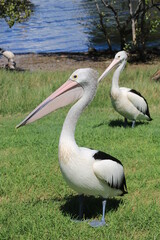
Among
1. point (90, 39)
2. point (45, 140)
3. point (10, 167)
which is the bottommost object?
point (90, 39)

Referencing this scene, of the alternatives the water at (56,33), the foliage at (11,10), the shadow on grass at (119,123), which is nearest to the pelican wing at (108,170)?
the shadow on grass at (119,123)

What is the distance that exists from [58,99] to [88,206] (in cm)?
114

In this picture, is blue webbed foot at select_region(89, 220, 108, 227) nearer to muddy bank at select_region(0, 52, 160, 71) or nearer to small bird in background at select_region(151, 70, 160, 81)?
small bird in background at select_region(151, 70, 160, 81)

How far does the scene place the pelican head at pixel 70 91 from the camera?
132 inches

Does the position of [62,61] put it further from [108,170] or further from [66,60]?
[108,170]

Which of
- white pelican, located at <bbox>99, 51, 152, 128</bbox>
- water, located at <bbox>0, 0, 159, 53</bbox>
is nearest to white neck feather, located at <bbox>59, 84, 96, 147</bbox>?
white pelican, located at <bbox>99, 51, 152, 128</bbox>

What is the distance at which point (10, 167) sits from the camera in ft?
16.1

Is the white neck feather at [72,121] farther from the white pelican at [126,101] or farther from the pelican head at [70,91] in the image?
the white pelican at [126,101]

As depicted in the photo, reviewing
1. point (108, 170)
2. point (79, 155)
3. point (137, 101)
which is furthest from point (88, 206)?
point (137, 101)

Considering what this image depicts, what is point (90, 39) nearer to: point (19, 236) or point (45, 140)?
point (45, 140)

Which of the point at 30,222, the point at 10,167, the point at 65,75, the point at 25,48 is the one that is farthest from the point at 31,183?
the point at 25,48

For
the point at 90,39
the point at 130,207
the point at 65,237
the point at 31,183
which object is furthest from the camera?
the point at 90,39

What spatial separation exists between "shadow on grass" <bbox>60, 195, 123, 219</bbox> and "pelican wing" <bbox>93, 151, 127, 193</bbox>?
0.41 metres

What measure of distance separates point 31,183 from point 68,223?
108 cm
